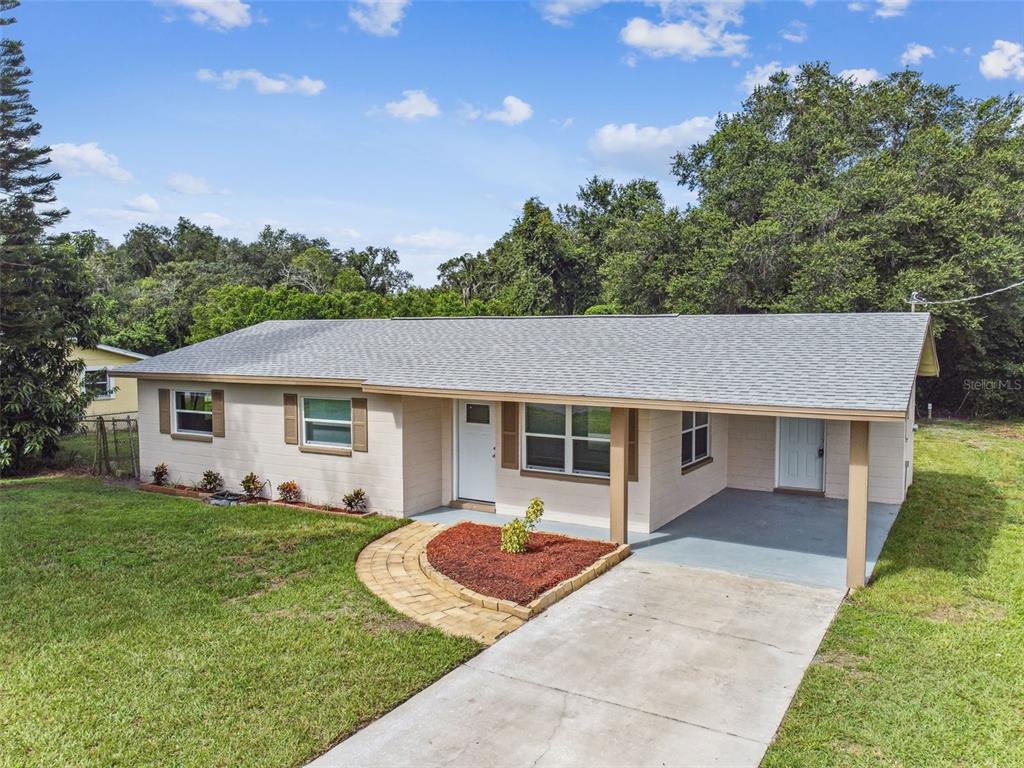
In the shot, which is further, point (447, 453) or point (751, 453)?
point (751, 453)

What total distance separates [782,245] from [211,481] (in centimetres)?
2012

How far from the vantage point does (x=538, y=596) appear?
6.92 metres

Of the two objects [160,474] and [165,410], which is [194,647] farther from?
[165,410]

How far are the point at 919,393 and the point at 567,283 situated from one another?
18870 millimetres

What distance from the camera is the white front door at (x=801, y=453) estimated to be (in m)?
11.7

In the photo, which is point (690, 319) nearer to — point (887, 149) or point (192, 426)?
point (192, 426)

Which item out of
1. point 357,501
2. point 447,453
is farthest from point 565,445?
point 357,501

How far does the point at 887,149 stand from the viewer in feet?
87.2

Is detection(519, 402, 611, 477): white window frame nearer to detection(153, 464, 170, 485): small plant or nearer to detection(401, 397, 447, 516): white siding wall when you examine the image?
detection(401, 397, 447, 516): white siding wall

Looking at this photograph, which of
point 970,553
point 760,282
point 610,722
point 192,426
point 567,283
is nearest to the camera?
point 610,722

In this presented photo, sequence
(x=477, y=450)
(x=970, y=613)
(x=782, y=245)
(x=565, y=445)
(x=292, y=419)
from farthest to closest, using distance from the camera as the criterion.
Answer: (x=782, y=245)
(x=292, y=419)
(x=477, y=450)
(x=565, y=445)
(x=970, y=613)

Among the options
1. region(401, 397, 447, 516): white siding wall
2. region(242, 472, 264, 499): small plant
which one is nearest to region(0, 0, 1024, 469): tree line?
region(242, 472, 264, 499): small plant

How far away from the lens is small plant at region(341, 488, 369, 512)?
10.7 m

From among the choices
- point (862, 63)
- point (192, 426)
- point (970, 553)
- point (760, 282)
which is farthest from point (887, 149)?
point (192, 426)
